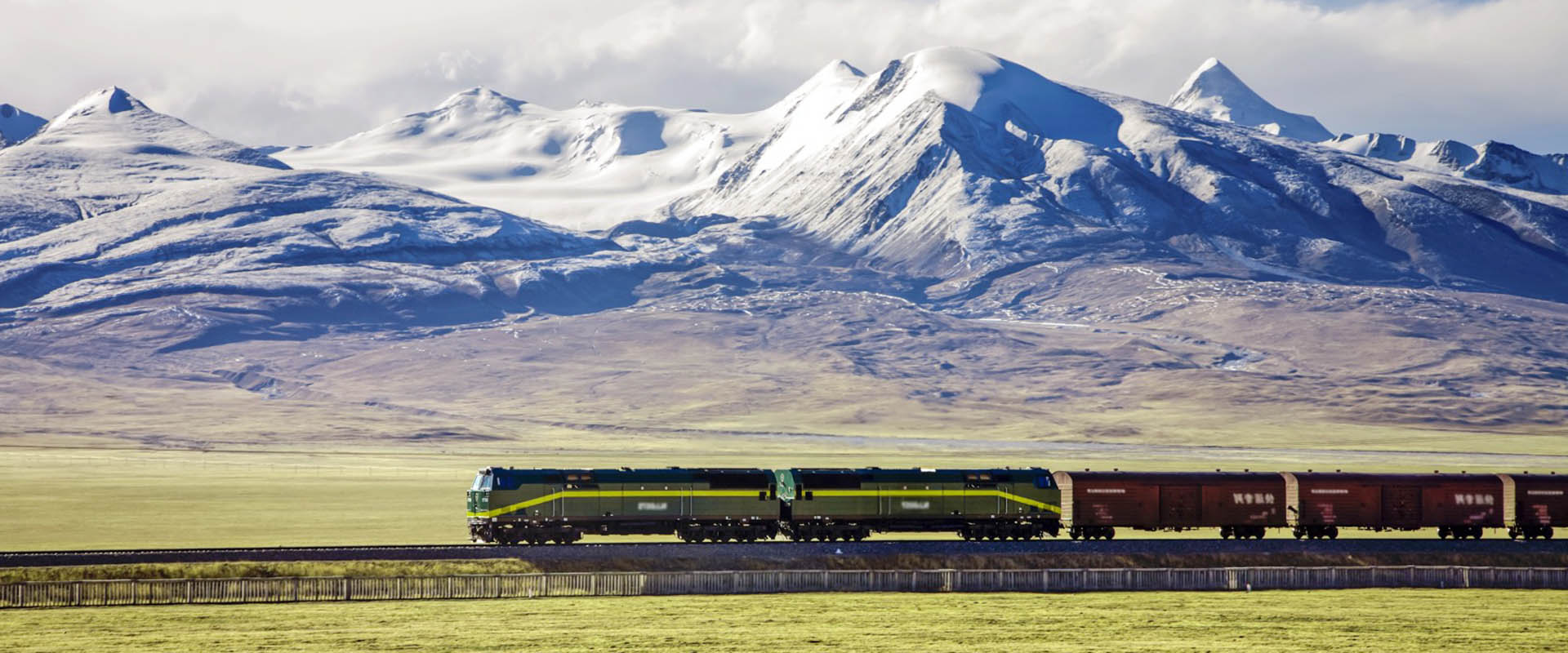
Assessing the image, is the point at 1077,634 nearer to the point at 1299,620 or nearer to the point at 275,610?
the point at 1299,620

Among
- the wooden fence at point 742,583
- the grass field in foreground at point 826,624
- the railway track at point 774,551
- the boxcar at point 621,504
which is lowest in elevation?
the grass field in foreground at point 826,624

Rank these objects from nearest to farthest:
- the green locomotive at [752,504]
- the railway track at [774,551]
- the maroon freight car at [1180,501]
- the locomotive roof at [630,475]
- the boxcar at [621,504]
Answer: the railway track at [774,551] < the boxcar at [621,504] < the green locomotive at [752,504] < the locomotive roof at [630,475] < the maroon freight car at [1180,501]

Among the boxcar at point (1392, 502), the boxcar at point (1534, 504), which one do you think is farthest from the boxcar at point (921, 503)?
the boxcar at point (1534, 504)

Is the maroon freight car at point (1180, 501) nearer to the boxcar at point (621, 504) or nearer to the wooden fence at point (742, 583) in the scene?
the wooden fence at point (742, 583)

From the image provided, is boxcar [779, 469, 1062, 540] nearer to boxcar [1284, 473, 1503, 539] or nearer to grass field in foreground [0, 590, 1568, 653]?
grass field in foreground [0, 590, 1568, 653]

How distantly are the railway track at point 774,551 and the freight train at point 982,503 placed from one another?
1.66 meters

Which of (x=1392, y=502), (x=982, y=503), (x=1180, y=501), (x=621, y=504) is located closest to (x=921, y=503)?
(x=982, y=503)

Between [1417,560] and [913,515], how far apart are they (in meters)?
21.1

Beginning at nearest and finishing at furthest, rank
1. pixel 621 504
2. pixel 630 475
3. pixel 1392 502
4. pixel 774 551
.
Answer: pixel 774 551 → pixel 621 504 → pixel 630 475 → pixel 1392 502

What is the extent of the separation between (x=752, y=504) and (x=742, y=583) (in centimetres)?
1031

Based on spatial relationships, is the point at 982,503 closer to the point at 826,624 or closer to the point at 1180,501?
the point at 1180,501

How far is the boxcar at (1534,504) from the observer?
74.5m

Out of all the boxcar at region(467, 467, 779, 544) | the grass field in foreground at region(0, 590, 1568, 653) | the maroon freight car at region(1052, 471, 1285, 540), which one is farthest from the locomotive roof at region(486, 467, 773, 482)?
the maroon freight car at region(1052, 471, 1285, 540)

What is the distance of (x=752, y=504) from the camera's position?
68062mm
